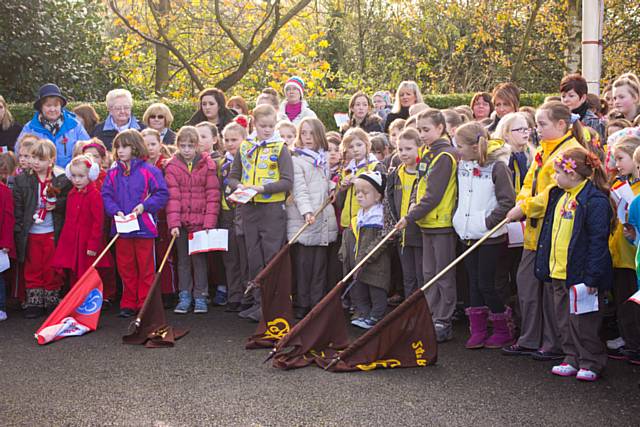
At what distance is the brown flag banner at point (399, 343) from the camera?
18.6ft

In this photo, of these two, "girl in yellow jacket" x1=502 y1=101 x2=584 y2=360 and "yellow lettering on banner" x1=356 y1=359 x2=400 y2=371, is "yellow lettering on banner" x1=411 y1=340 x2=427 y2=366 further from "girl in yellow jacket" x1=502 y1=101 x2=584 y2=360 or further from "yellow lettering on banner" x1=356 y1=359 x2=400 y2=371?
"girl in yellow jacket" x1=502 y1=101 x2=584 y2=360

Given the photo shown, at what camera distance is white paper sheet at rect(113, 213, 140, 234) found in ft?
23.8

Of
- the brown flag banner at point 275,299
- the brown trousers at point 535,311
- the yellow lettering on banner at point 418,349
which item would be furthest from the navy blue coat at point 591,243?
the brown flag banner at point 275,299

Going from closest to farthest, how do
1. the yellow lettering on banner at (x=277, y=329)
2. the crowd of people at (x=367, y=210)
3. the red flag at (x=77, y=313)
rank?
the crowd of people at (x=367, y=210) < the yellow lettering on banner at (x=277, y=329) < the red flag at (x=77, y=313)

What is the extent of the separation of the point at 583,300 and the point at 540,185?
959 millimetres

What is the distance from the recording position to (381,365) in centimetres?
569

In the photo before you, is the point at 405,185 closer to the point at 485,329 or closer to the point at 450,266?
the point at 450,266

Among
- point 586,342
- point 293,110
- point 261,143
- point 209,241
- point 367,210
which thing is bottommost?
point 586,342

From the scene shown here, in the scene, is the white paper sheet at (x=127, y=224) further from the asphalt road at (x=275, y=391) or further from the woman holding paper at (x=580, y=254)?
the woman holding paper at (x=580, y=254)

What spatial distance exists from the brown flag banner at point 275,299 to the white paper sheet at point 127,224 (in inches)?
54.4

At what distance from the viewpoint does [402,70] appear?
76.8ft

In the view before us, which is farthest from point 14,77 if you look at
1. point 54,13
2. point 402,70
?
point 402,70

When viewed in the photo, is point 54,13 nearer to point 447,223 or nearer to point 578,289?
point 447,223

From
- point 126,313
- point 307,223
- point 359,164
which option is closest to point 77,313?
point 126,313
